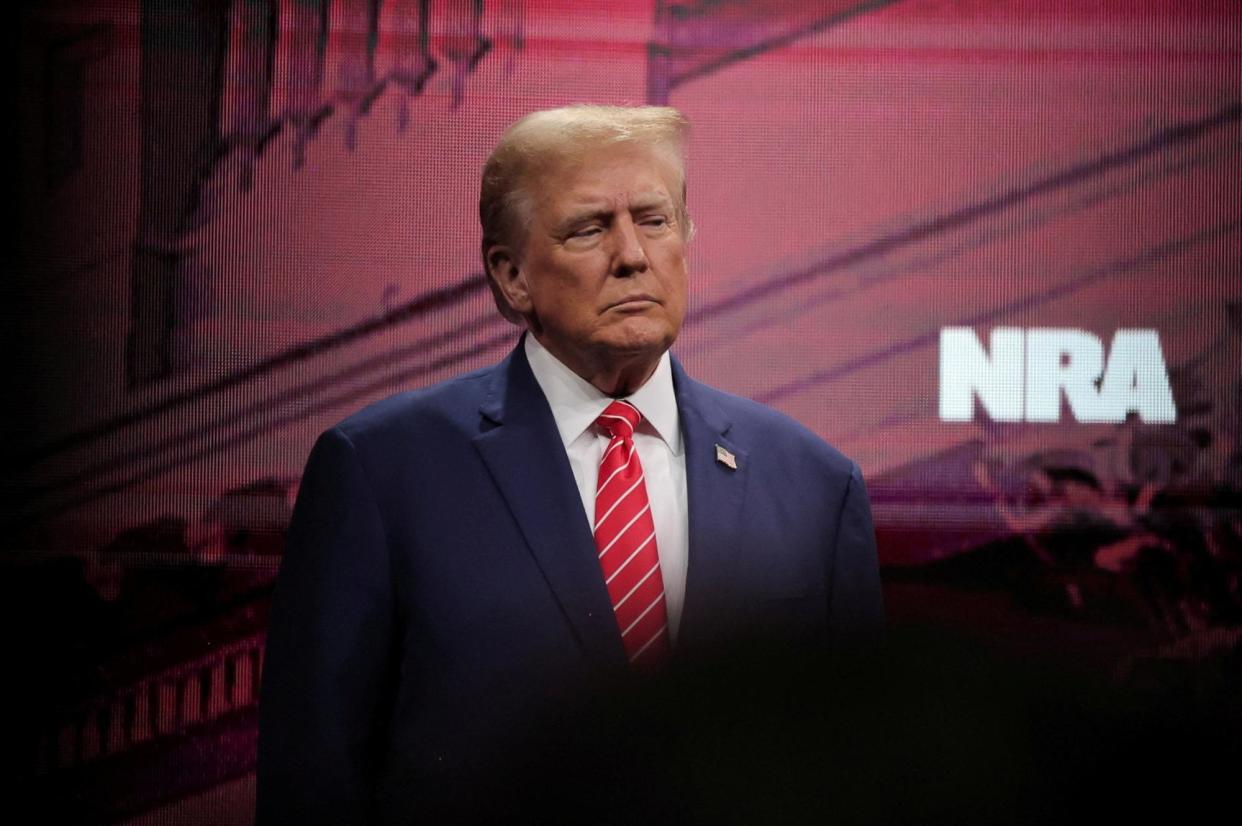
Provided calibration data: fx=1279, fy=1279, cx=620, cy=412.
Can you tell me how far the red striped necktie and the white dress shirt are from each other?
19 mm

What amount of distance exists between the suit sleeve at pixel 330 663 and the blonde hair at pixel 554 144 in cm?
33

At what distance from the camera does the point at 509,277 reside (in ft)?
5.07

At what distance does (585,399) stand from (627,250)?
0.62 feet

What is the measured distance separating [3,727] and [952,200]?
2.20 meters

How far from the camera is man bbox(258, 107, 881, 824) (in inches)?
53.0

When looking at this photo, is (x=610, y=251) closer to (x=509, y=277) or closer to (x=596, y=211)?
(x=596, y=211)

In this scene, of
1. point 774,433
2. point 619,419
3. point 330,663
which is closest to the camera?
point 330,663

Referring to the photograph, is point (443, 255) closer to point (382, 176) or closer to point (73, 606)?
point (382, 176)

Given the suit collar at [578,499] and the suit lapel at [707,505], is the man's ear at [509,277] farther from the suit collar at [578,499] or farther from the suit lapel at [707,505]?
the suit lapel at [707,505]

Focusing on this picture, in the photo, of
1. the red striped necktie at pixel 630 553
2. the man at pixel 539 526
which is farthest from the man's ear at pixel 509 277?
the red striped necktie at pixel 630 553

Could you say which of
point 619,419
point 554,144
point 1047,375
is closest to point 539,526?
point 619,419

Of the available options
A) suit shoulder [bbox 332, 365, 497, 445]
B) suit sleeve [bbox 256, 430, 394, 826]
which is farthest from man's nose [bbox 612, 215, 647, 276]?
suit sleeve [bbox 256, 430, 394, 826]

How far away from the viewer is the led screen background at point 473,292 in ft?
8.48

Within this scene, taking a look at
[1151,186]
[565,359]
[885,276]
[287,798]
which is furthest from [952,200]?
[287,798]
